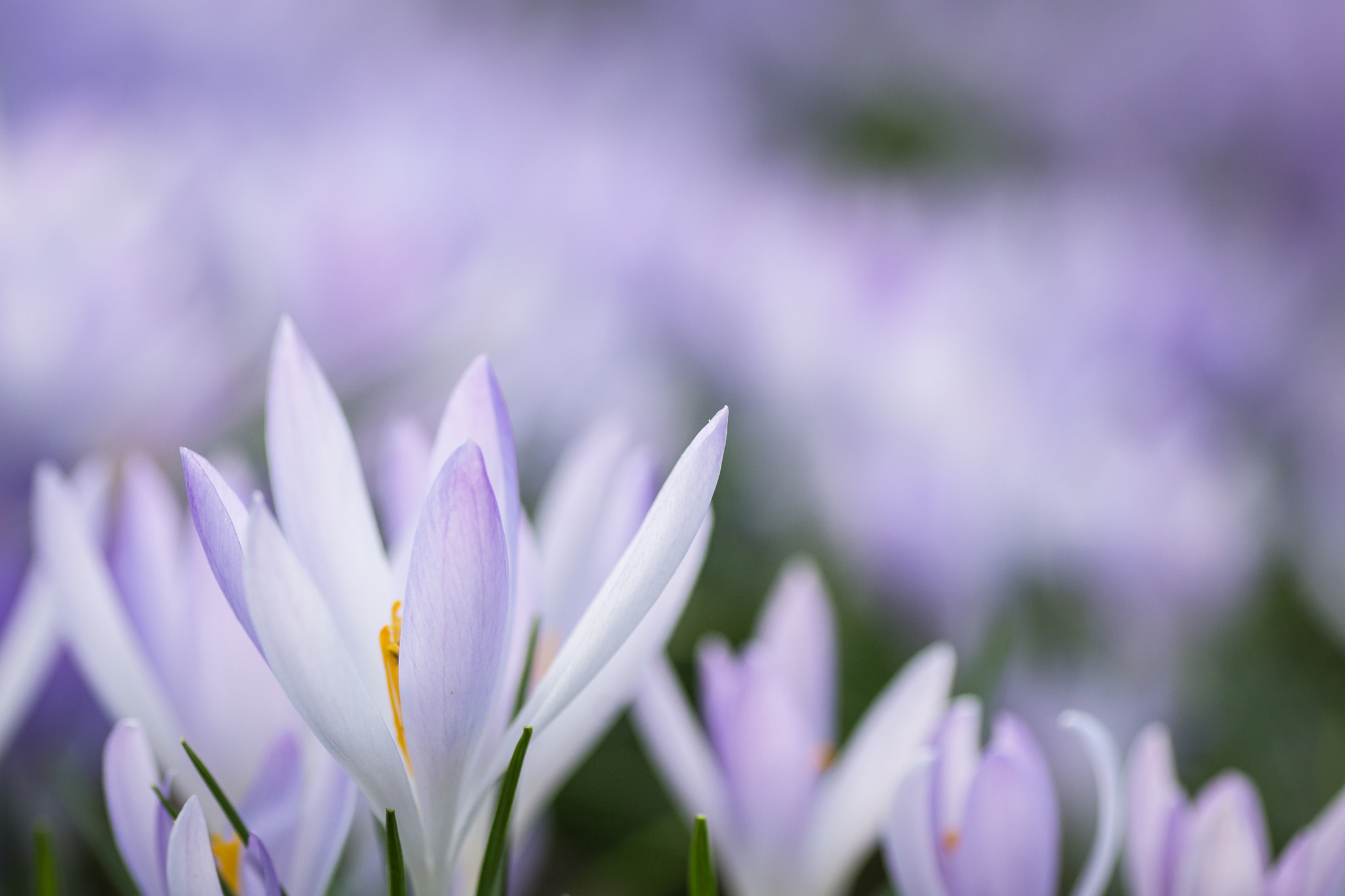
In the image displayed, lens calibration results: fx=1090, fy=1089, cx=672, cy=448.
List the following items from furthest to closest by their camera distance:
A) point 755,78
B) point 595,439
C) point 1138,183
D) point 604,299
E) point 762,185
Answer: point 755,78
point 1138,183
point 762,185
point 604,299
point 595,439

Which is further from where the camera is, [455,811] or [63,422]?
[63,422]

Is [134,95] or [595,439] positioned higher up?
[134,95]

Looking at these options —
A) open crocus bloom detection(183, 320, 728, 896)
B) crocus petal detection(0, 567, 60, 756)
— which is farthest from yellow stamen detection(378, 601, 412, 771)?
crocus petal detection(0, 567, 60, 756)

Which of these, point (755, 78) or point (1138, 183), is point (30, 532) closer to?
point (1138, 183)

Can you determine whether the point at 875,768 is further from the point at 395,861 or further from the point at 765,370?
the point at 765,370

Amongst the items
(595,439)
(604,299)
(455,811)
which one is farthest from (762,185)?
(455,811)

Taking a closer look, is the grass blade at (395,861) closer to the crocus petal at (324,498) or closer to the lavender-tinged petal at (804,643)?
the crocus petal at (324,498)
